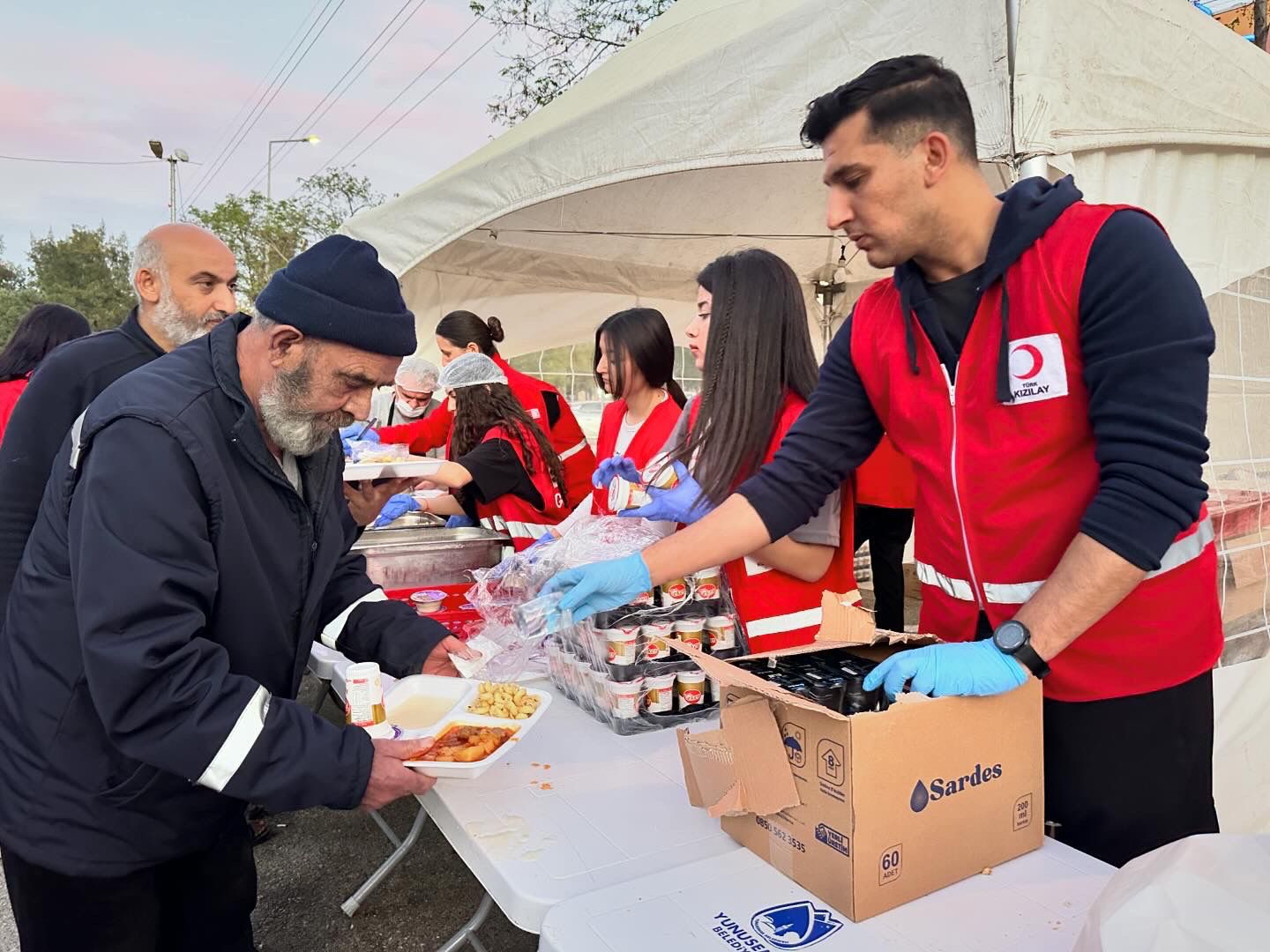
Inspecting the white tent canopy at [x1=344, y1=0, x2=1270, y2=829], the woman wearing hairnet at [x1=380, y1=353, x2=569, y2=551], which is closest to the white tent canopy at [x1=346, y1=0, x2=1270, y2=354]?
the white tent canopy at [x1=344, y1=0, x2=1270, y2=829]

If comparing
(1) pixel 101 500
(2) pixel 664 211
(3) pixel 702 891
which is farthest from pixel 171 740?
(2) pixel 664 211

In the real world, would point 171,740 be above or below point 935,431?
below

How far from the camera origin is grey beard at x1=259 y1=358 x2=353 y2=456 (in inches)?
53.1

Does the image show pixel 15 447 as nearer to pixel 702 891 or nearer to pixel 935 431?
pixel 702 891

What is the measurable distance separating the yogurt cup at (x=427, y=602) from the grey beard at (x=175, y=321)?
1010 millimetres

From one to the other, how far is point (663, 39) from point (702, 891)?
10.5ft

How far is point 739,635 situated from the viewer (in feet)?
5.87

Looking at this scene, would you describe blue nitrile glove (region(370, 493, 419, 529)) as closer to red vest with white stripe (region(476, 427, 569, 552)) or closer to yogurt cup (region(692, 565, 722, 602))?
red vest with white stripe (region(476, 427, 569, 552))

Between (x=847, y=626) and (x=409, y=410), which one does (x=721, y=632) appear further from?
(x=409, y=410)

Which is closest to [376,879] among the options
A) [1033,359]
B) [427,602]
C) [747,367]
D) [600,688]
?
[427,602]

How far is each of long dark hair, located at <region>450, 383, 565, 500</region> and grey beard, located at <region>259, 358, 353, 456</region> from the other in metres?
1.93

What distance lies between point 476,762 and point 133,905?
2.21 feet

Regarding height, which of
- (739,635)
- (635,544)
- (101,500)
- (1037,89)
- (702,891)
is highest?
(1037,89)

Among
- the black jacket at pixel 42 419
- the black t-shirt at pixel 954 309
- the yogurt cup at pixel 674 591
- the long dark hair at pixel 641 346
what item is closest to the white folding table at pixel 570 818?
the yogurt cup at pixel 674 591
